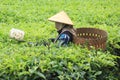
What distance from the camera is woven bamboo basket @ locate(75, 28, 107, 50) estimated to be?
515 centimetres

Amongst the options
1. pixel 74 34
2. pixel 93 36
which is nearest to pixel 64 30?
pixel 74 34

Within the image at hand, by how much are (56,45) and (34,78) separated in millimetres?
1014

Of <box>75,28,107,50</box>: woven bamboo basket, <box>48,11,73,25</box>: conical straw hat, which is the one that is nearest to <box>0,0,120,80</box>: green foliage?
<box>75,28,107,50</box>: woven bamboo basket

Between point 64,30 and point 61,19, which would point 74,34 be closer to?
point 64,30

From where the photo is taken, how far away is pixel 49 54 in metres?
4.56

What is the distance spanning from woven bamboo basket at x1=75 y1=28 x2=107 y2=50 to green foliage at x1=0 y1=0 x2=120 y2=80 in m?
0.10

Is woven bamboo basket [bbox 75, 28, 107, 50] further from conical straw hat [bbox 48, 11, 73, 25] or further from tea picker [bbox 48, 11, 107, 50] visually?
conical straw hat [bbox 48, 11, 73, 25]

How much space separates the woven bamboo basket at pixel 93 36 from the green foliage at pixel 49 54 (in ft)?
0.34

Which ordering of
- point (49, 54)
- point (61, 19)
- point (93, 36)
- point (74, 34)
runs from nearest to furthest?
point (49, 54) → point (74, 34) → point (61, 19) → point (93, 36)

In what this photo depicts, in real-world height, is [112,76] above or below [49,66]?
below

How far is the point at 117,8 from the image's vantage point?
9203 mm

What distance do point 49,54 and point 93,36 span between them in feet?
4.70

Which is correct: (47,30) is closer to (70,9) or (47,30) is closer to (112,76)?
(112,76)

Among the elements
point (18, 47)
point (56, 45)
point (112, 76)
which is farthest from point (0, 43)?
point (112, 76)
